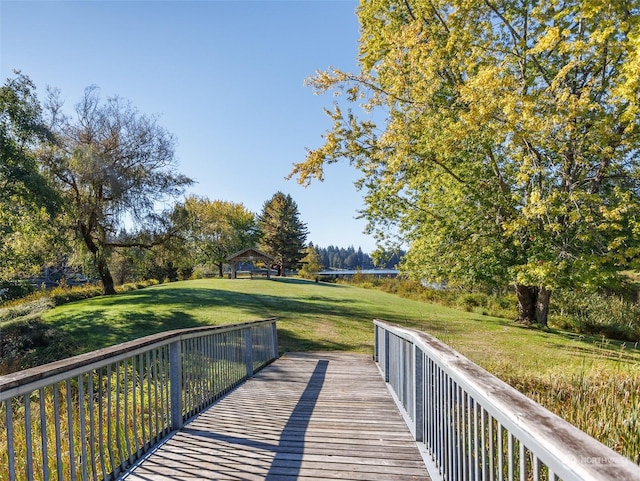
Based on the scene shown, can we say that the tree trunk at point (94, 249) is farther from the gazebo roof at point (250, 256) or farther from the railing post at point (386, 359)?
the railing post at point (386, 359)

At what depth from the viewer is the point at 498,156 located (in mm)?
12688

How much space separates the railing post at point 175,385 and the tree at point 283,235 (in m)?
44.2

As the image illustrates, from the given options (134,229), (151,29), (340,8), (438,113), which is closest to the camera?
(151,29)

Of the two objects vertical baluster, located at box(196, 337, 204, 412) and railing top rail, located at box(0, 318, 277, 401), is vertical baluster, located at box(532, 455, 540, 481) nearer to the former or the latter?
railing top rail, located at box(0, 318, 277, 401)

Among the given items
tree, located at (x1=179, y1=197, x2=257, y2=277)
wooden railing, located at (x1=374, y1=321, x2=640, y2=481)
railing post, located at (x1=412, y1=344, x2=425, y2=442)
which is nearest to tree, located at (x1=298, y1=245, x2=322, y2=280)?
tree, located at (x1=179, y1=197, x2=257, y2=277)

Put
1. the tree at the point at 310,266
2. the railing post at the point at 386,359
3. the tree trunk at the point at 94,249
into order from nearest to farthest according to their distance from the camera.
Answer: the railing post at the point at 386,359 < the tree trunk at the point at 94,249 < the tree at the point at 310,266

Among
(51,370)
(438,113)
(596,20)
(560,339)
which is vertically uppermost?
(596,20)

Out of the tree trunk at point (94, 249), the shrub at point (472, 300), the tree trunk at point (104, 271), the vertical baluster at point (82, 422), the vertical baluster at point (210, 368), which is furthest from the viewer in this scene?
the shrub at point (472, 300)

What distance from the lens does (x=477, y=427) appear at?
234 centimetres

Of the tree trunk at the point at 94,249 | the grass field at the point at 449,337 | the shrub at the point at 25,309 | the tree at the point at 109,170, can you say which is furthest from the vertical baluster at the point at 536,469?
the tree trunk at the point at 94,249

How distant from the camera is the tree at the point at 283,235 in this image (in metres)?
49.8

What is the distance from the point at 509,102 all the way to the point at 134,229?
18.2m

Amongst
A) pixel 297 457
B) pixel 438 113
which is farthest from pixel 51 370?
pixel 438 113

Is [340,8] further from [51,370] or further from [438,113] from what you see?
[51,370]
